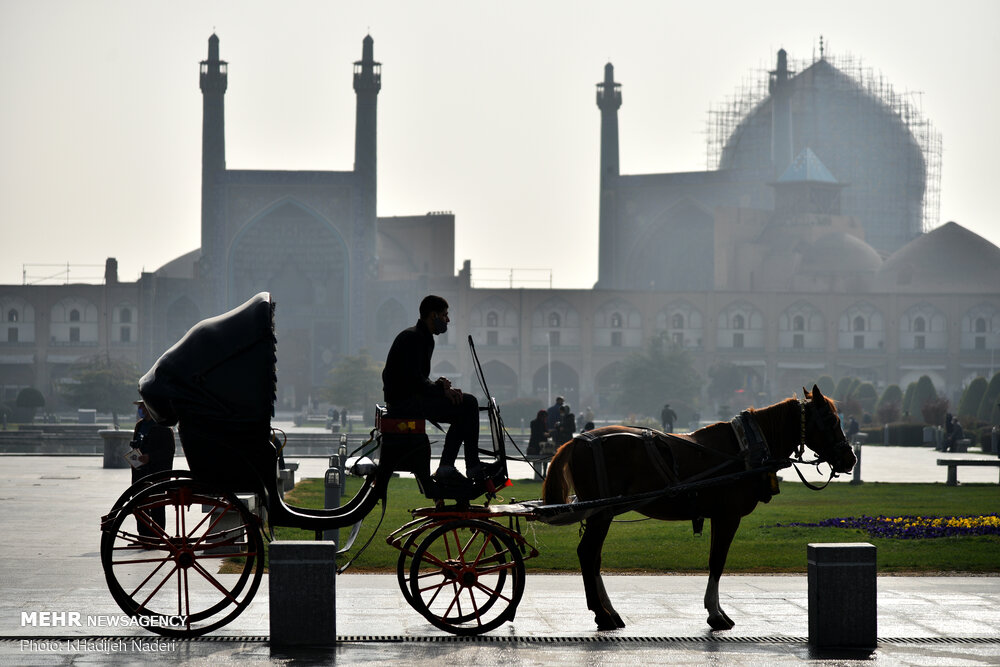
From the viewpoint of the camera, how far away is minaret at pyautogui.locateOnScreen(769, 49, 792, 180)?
213 feet

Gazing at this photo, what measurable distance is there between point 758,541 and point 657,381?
37.8m

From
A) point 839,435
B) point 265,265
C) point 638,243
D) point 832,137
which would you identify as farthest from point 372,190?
point 839,435

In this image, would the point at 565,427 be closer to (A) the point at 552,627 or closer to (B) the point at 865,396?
(A) the point at 552,627

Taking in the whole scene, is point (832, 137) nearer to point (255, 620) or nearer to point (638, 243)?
point (638, 243)

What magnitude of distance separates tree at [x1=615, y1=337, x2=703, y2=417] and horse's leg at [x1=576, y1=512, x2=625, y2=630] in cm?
4119

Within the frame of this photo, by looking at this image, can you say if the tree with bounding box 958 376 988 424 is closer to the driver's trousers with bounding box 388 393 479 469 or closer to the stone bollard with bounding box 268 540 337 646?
the driver's trousers with bounding box 388 393 479 469

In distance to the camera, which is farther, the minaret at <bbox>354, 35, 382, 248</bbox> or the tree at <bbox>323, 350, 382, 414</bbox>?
the minaret at <bbox>354, 35, 382, 248</bbox>

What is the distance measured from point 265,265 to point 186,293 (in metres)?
3.76

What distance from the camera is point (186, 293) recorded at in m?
56.5

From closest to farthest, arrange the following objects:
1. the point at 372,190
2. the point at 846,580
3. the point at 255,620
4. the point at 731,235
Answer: the point at 846,580
the point at 255,620
the point at 372,190
the point at 731,235

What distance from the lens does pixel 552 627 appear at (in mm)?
6504

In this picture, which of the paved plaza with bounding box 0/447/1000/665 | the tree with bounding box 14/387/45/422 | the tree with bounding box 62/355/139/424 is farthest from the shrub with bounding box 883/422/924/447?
the tree with bounding box 14/387/45/422

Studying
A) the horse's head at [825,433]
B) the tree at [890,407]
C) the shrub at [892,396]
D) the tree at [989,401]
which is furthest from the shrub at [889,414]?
the horse's head at [825,433]

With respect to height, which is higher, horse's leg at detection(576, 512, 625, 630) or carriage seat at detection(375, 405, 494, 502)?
carriage seat at detection(375, 405, 494, 502)
